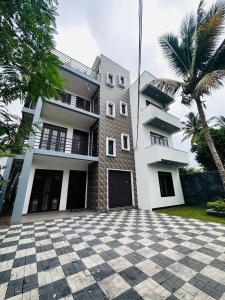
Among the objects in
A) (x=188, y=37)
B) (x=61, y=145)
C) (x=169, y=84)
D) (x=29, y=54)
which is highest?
(x=188, y=37)

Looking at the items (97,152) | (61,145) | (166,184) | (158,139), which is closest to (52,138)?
(61,145)

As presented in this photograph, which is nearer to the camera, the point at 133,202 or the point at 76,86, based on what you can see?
the point at 133,202

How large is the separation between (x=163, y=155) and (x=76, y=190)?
6174mm

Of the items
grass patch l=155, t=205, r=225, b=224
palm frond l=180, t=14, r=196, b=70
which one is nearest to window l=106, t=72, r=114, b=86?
palm frond l=180, t=14, r=196, b=70

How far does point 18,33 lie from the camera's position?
6.28ft

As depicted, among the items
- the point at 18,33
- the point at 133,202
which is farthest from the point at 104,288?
the point at 133,202

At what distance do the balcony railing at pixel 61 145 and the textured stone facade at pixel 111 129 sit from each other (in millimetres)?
1190

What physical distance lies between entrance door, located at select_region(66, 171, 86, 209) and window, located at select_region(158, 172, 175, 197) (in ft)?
17.6

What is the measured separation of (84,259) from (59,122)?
8.22 meters

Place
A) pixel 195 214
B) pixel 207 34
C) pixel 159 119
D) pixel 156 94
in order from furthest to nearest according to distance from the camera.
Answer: pixel 156 94 → pixel 159 119 → pixel 195 214 → pixel 207 34

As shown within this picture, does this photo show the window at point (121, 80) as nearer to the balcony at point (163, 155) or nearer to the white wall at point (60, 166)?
the balcony at point (163, 155)

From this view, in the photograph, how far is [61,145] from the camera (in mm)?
8812

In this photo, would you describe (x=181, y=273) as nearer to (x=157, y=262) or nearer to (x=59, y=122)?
(x=157, y=262)

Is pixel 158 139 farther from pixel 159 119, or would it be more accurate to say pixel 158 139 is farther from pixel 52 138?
pixel 52 138
